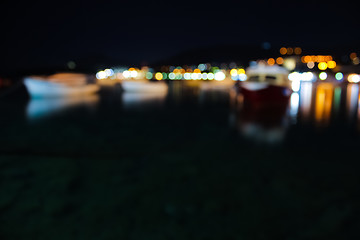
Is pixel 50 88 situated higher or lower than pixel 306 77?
higher

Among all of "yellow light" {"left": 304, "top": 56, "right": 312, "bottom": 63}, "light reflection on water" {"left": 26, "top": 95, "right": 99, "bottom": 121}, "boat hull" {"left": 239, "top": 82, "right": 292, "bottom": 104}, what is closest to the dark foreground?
"light reflection on water" {"left": 26, "top": 95, "right": 99, "bottom": 121}

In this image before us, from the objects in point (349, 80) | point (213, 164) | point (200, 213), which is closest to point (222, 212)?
point (200, 213)

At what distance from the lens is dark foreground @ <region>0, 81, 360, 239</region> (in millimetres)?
3676

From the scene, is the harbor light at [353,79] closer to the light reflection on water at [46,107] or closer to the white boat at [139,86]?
the white boat at [139,86]

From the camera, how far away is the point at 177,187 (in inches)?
193

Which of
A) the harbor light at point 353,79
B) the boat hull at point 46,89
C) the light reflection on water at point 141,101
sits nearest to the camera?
the light reflection on water at point 141,101

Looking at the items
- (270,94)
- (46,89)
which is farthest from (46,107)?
(270,94)

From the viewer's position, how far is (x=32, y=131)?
31.4 feet

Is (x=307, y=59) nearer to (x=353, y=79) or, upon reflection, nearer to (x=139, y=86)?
(x=353, y=79)

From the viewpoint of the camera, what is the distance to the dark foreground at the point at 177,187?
3676 millimetres

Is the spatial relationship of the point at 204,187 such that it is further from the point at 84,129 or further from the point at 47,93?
the point at 47,93

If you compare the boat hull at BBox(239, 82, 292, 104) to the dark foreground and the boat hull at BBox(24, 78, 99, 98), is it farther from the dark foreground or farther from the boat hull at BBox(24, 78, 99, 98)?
the boat hull at BBox(24, 78, 99, 98)

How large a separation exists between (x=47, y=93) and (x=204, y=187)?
20577 millimetres

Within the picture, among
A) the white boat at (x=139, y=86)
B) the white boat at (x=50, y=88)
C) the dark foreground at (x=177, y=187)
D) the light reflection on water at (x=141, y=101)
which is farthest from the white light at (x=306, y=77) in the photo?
the dark foreground at (x=177, y=187)
